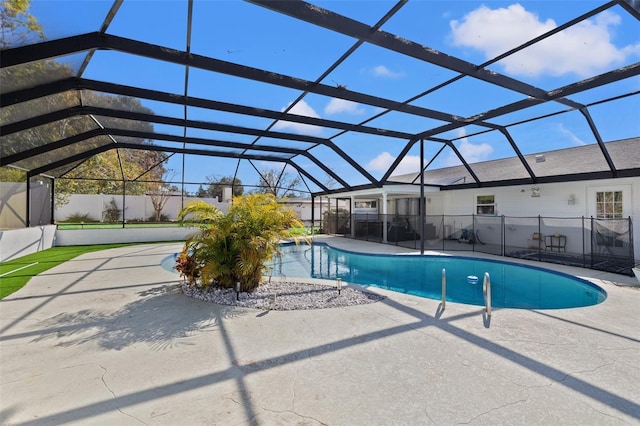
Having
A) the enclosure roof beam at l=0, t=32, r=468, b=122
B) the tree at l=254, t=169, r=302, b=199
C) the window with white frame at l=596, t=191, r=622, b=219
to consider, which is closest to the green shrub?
the tree at l=254, t=169, r=302, b=199

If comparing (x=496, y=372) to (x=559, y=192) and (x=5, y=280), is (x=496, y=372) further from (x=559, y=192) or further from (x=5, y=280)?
(x=559, y=192)

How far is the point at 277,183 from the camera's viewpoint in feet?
55.1

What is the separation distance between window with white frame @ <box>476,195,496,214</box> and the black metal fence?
0.67m

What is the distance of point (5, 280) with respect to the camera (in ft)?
21.0

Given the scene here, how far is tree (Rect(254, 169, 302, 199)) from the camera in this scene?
16.9m

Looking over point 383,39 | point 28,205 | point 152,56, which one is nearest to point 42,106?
point 152,56

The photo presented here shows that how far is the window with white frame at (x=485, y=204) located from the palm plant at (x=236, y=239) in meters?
11.4

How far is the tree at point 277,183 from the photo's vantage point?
16.9 metres

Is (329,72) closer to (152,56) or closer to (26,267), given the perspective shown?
(152,56)

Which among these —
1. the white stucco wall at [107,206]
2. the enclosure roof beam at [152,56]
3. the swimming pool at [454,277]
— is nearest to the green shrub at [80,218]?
the white stucco wall at [107,206]

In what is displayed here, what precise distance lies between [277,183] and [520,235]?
11793 millimetres

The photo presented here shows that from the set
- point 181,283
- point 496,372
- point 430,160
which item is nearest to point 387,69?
point 496,372

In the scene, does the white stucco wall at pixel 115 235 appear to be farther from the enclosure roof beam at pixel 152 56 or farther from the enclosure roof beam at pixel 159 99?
the enclosure roof beam at pixel 152 56

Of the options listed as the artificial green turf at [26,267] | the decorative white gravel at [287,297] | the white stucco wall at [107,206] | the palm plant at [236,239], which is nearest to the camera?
the decorative white gravel at [287,297]
